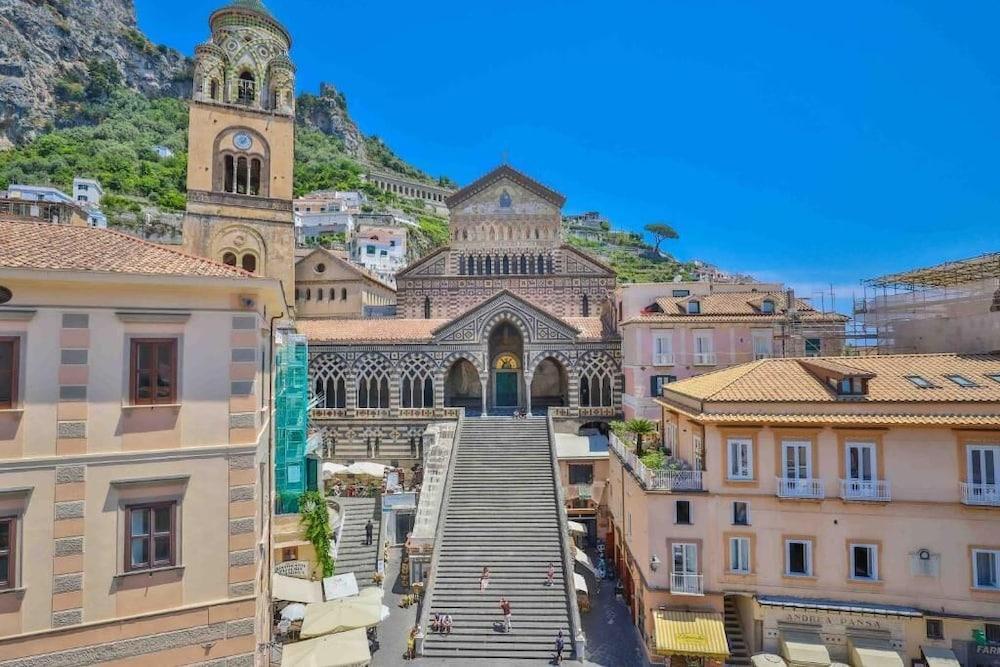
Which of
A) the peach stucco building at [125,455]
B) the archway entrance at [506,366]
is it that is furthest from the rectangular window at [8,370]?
the archway entrance at [506,366]

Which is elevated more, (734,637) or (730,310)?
(730,310)

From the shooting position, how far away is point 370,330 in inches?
1309

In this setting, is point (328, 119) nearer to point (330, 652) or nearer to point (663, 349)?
point (663, 349)

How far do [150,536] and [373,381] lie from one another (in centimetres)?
2264

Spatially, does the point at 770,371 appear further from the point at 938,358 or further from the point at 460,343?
the point at 460,343

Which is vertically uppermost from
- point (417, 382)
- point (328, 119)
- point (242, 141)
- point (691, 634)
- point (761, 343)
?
point (328, 119)

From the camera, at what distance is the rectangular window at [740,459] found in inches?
669

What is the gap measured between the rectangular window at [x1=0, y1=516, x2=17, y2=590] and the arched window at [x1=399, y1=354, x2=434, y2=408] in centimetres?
2344

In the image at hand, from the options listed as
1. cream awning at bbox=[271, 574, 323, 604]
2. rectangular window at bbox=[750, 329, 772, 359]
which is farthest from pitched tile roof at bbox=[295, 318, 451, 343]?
rectangular window at bbox=[750, 329, 772, 359]

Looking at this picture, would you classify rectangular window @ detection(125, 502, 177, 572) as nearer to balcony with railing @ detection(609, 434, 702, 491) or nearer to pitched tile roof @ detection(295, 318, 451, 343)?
balcony with railing @ detection(609, 434, 702, 491)

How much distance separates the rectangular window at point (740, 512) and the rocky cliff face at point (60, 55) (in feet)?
402

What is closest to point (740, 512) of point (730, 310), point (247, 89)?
point (730, 310)

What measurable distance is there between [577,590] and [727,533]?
6069 mm

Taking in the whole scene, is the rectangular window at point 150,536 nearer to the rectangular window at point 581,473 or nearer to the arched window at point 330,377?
the rectangular window at point 581,473
